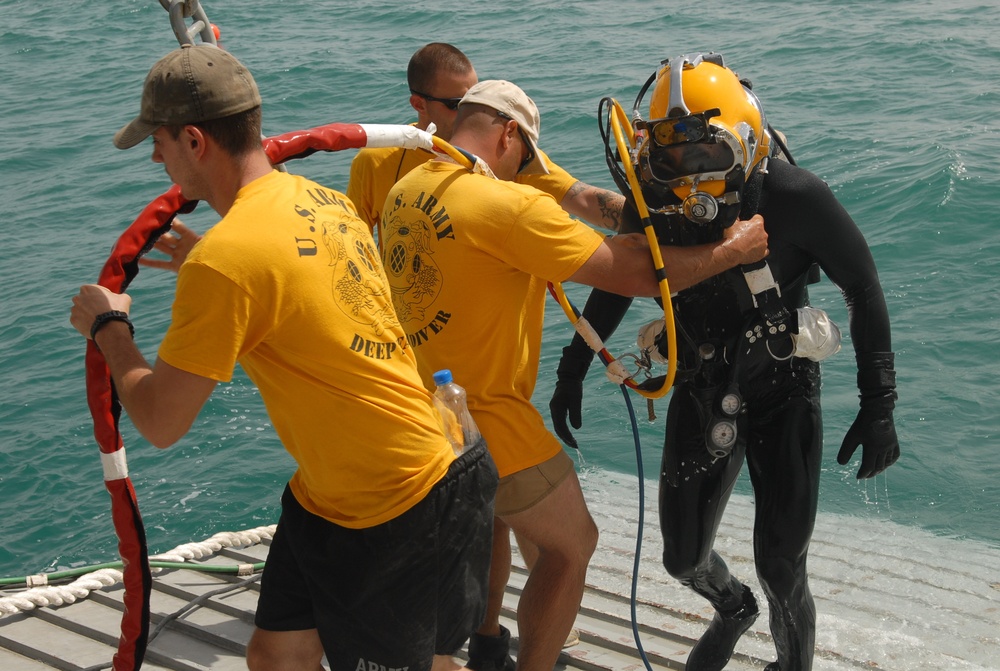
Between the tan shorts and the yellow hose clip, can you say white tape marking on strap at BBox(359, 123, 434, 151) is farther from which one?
the tan shorts

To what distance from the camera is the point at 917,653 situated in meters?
4.00

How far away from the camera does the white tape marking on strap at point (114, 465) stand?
9.12 feet

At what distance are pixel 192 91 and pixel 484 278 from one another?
1.09 m

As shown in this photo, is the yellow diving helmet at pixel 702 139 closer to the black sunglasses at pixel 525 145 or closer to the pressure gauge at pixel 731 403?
the black sunglasses at pixel 525 145

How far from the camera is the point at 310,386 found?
2.55 meters

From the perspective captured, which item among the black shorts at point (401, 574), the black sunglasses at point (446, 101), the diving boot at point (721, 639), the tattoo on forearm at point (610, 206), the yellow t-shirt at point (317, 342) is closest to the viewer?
the yellow t-shirt at point (317, 342)

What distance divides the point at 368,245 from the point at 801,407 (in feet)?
5.15

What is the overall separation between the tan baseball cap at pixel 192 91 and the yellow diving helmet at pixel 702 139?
4.28 feet

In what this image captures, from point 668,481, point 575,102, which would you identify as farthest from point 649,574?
point 575,102

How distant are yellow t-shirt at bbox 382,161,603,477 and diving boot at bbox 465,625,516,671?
28.5 inches

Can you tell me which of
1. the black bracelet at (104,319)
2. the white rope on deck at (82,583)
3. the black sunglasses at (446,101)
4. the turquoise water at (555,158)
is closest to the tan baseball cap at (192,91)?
the black bracelet at (104,319)

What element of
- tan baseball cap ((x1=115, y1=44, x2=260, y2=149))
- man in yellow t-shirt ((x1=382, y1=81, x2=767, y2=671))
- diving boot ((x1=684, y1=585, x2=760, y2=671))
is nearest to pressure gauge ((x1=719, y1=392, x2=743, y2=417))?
man in yellow t-shirt ((x1=382, y1=81, x2=767, y2=671))

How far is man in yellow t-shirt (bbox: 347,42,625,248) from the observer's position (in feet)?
13.4

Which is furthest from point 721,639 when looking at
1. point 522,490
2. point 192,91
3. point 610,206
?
point 192,91
